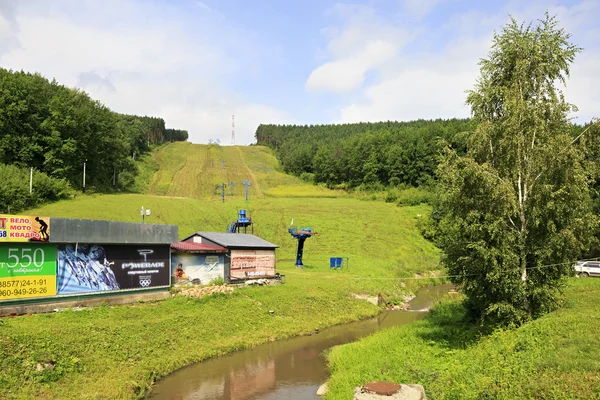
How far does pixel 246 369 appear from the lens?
958 inches

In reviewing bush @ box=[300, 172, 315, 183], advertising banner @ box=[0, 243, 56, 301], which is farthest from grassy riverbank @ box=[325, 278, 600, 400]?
bush @ box=[300, 172, 315, 183]

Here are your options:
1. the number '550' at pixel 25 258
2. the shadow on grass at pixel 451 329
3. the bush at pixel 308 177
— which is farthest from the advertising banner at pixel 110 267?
the bush at pixel 308 177

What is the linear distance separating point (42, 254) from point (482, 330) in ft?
79.6

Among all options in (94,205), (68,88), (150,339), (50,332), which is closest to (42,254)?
(50,332)

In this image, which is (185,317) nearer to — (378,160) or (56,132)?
(56,132)

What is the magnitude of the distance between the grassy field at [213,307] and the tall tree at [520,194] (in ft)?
49.5

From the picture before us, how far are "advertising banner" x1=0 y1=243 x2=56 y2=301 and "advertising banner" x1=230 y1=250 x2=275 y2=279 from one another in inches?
595

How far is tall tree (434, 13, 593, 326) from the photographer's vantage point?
2114 centimetres

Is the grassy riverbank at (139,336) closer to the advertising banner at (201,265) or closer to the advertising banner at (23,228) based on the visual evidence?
the advertising banner at (201,265)

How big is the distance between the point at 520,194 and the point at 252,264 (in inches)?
952

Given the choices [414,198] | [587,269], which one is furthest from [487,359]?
[414,198]

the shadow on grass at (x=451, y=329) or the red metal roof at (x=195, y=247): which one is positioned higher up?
the red metal roof at (x=195, y=247)

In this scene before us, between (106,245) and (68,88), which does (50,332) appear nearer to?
(106,245)

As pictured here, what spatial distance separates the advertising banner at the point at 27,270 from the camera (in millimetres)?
23047
